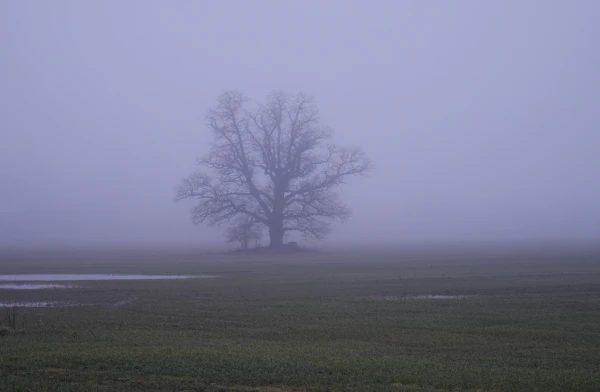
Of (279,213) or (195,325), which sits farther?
(279,213)

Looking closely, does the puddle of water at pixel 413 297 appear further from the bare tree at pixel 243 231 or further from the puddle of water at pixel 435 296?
the bare tree at pixel 243 231

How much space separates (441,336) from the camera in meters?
17.0

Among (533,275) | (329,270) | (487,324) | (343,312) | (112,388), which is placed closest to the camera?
(112,388)

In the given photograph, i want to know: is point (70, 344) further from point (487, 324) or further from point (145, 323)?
point (487, 324)

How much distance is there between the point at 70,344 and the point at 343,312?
9301mm

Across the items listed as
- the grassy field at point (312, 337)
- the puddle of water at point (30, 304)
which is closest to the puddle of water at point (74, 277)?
the grassy field at point (312, 337)

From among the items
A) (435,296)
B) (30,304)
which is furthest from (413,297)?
(30,304)

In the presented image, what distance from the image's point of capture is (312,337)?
17.2 m

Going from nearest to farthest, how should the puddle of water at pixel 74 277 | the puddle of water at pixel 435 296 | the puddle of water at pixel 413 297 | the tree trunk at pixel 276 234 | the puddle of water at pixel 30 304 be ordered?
the puddle of water at pixel 30 304
the puddle of water at pixel 413 297
the puddle of water at pixel 435 296
the puddle of water at pixel 74 277
the tree trunk at pixel 276 234

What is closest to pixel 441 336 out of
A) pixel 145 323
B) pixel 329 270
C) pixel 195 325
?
pixel 195 325

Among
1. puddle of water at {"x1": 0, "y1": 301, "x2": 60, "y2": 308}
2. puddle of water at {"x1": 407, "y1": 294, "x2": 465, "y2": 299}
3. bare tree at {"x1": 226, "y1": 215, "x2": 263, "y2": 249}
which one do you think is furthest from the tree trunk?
puddle of water at {"x1": 0, "y1": 301, "x2": 60, "y2": 308}

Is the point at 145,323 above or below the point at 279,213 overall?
below

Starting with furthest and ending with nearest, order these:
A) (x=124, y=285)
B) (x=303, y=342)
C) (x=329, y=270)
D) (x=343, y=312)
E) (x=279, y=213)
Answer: (x=279, y=213), (x=329, y=270), (x=124, y=285), (x=343, y=312), (x=303, y=342)

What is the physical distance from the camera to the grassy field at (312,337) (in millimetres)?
12062
